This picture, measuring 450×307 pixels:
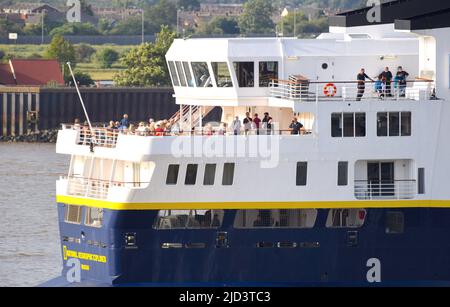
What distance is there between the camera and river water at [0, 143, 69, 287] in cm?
4747

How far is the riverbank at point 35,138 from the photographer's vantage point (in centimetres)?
9369

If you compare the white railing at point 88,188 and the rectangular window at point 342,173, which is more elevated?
the rectangular window at point 342,173

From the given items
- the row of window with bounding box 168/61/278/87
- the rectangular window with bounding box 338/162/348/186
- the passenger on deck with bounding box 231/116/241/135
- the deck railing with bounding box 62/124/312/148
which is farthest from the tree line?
the rectangular window with bounding box 338/162/348/186

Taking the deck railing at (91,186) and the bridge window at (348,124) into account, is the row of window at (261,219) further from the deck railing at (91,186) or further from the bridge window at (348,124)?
the bridge window at (348,124)

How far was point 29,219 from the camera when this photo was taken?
56406 millimetres

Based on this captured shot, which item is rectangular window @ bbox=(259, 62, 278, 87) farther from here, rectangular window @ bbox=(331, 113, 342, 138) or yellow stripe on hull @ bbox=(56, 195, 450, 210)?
yellow stripe on hull @ bbox=(56, 195, 450, 210)

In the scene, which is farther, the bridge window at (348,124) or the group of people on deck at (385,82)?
the group of people on deck at (385,82)

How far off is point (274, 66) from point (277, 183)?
3.13m

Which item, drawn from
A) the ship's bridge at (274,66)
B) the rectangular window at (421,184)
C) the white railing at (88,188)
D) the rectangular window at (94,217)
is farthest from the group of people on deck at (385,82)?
the rectangular window at (94,217)

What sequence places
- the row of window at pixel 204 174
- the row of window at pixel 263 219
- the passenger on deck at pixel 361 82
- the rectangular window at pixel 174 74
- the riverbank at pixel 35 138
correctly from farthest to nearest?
the riverbank at pixel 35 138 → the rectangular window at pixel 174 74 → the passenger on deck at pixel 361 82 → the row of window at pixel 263 219 → the row of window at pixel 204 174

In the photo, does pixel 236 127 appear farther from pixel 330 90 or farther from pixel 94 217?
pixel 94 217

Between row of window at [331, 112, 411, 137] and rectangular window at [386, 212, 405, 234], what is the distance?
175 cm

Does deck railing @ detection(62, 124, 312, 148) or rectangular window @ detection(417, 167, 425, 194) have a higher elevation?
deck railing @ detection(62, 124, 312, 148)
